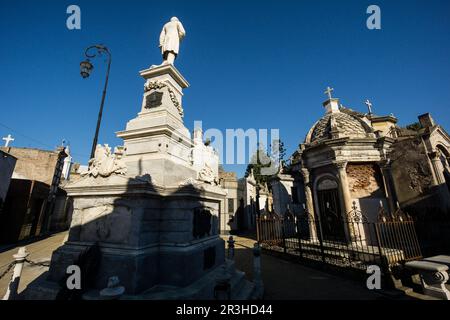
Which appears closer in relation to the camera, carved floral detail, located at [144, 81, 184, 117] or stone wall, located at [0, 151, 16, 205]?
carved floral detail, located at [144, 81, 184, 117]

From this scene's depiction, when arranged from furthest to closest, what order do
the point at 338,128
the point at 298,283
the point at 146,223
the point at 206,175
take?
the point at 338,128, the point at 298,283, the point at 206,175, the point at 146,223

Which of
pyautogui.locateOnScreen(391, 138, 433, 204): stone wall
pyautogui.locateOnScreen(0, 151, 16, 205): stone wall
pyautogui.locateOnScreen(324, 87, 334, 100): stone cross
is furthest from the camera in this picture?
pyautogui.locateOnScreen(324, 87, 334, 100): stone cross

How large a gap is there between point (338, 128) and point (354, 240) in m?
6.55

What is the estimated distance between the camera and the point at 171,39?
6715mm

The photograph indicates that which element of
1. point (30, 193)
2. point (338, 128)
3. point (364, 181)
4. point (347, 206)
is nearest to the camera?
point (347, 206)

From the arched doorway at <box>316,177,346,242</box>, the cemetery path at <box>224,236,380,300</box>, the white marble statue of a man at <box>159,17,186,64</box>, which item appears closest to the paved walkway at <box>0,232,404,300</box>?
the cemetery path at <box>224,236,380,300</box>

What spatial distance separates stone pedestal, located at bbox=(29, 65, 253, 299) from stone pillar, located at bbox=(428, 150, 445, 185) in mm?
13397

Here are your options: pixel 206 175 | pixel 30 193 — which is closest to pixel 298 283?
pixel 206 175

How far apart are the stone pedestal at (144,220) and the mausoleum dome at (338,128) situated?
10.1 metres

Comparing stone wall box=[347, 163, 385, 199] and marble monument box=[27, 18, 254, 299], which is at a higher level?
stone wall box=[347, 163, 385, 199]

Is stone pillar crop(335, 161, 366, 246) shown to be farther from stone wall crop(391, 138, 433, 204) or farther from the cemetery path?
stone wall crop(391, 138, 433, 204)

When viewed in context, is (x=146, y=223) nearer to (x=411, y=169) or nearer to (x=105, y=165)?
(x=105, y=165)

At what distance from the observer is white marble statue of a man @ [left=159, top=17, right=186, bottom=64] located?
21.7ft

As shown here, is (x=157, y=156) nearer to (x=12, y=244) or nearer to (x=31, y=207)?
(x=12, y=244)
